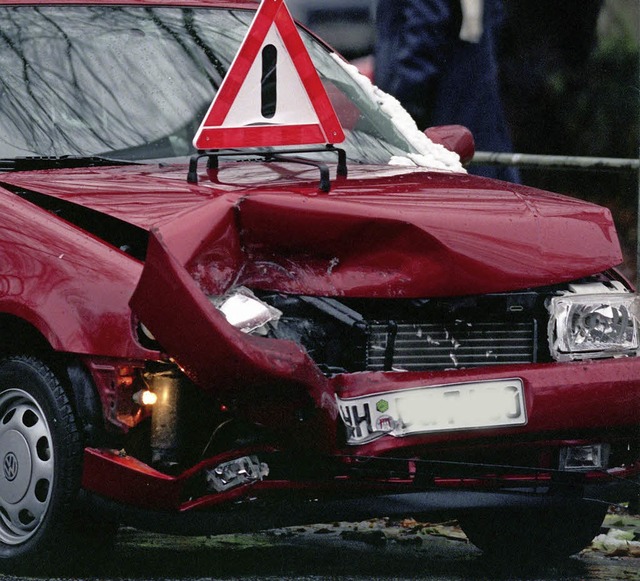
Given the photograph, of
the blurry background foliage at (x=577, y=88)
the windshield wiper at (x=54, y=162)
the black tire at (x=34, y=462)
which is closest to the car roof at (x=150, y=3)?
the windshield wiper at (x=54, y=162)

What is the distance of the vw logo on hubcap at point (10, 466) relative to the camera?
5664mm

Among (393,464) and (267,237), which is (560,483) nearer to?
(393,464)

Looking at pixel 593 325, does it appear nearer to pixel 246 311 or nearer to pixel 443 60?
pixel 246 311

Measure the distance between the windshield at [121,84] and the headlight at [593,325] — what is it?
1.41 metres

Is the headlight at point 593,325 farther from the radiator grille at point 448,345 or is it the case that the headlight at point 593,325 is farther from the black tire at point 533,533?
the black tire at point 533,533

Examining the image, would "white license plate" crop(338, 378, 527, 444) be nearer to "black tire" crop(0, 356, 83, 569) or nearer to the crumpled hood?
the crumpled hood

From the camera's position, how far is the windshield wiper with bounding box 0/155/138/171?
6220mm

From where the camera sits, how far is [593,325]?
5707 mm

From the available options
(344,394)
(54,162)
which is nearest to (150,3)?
(54,162)

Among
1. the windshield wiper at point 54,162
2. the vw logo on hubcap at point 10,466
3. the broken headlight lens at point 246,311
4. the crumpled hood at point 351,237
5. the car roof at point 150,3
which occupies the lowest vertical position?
the vw logo on hubcap at point 10,466

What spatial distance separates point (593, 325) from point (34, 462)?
1.68 m

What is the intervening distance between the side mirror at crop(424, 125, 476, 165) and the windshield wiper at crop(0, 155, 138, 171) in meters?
1.51

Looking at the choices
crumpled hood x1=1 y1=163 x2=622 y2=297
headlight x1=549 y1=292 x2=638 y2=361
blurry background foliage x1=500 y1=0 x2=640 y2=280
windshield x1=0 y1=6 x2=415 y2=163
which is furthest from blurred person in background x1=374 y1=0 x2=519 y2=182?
headlight x1=549 y1=292 x2=638 y2=361

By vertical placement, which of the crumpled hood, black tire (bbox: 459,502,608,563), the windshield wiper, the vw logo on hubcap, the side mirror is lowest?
black tire (bbox: 459,502,608,563)
